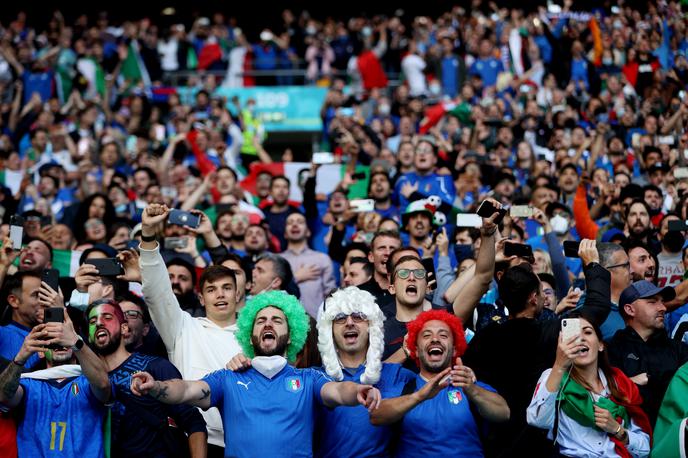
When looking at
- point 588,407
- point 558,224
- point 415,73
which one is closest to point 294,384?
point 588,407

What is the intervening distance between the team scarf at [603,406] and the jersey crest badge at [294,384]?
4.64 ft

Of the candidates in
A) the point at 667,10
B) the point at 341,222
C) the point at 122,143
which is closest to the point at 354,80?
the point at 122,143

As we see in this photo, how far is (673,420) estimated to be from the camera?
19.1ft

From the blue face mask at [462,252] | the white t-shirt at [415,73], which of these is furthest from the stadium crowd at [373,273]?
the white t-shirt at [415,73]

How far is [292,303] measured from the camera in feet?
21.4

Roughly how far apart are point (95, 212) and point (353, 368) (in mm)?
5887

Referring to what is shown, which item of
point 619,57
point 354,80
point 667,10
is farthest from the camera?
point 354,80

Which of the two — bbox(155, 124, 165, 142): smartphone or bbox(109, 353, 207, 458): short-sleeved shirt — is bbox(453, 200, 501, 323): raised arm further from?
bbox(155, 124, 165, 142): smartphone

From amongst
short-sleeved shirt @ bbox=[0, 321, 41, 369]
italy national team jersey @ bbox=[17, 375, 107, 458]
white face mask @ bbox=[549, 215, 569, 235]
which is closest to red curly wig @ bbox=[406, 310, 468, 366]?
italy national team jersey @ bbox=[17, 375, 107, 458]

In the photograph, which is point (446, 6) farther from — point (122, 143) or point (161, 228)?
point (161, 228)

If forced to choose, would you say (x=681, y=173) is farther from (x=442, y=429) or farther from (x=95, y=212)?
(x=95, y=212)

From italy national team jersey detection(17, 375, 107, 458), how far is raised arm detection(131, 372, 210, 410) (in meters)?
0.45

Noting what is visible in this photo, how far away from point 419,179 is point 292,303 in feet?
18.6

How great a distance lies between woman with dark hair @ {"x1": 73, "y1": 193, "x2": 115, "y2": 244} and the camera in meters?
11.3
